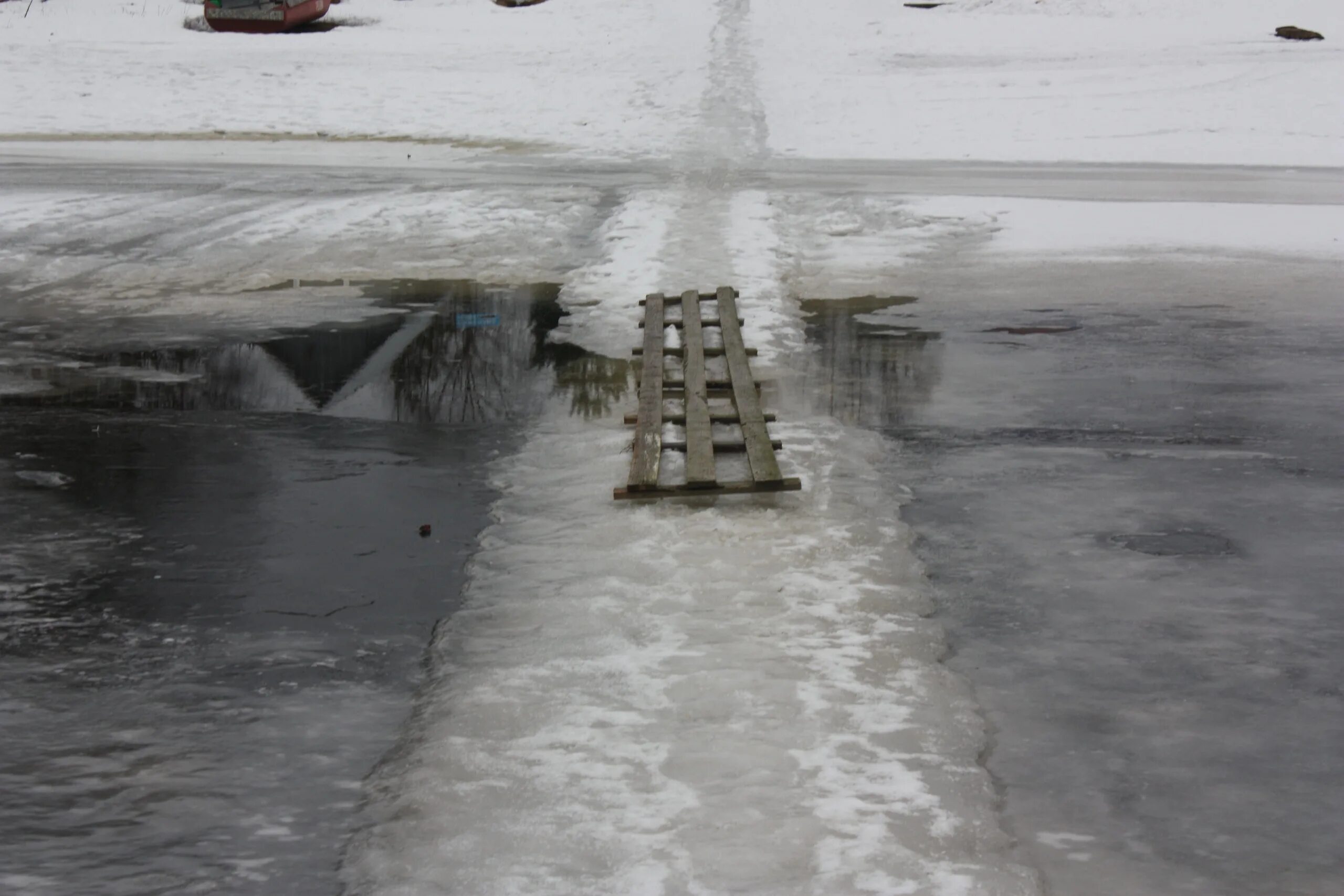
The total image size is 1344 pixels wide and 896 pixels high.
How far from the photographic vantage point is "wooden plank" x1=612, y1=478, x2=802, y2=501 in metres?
7.29

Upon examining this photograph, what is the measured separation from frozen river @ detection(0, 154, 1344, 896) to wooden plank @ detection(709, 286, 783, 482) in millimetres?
216

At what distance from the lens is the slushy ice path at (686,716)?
4.25m

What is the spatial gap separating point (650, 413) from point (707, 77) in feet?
70.9

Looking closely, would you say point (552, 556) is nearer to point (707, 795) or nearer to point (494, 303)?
point (707, 795)

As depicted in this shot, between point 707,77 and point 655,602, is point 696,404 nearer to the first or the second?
point 655,602

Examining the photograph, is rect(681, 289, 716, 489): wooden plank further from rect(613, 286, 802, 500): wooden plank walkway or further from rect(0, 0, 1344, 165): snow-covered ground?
rect(0, 0, 1344, 165): snow-covered ground

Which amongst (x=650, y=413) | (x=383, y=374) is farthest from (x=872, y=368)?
(x=383, y=374)

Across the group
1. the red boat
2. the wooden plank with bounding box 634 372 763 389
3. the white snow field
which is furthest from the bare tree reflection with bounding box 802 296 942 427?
the red boat

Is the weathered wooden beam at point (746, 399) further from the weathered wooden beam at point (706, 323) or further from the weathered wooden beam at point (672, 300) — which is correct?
the weathered wooden beam at point (672, 300)

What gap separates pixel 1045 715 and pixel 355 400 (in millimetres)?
5304

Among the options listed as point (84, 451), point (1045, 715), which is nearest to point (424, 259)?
point (84, 451)

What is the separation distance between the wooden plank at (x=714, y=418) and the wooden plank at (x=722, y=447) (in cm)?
40

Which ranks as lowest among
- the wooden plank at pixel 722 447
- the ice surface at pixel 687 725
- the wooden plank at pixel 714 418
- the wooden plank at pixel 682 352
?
the ice surface at pixel 687 725

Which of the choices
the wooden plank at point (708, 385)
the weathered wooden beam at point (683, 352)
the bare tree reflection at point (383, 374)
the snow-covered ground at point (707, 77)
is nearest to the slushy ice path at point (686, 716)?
the bare tree reflection at point (383, 374)
